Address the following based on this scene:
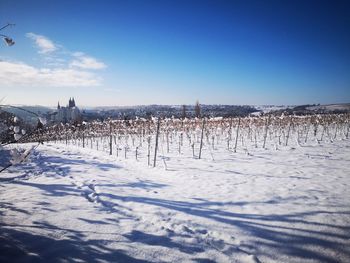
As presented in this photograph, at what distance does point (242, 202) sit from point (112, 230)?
11.5ft

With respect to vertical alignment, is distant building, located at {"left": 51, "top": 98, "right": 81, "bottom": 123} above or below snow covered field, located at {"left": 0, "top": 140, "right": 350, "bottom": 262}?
above

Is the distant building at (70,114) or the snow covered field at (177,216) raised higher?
the distant building at (70,114)

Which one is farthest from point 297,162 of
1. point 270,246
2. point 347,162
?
point 270,246

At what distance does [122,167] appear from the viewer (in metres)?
11.1

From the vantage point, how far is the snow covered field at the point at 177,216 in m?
3.80

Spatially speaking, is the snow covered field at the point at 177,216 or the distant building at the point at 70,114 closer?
the snow covered field at the point at 177,216

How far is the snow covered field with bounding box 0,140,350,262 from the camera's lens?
380 centimetres

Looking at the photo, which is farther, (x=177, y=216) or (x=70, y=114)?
(x=70, y=114)

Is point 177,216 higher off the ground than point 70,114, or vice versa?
point 70,114

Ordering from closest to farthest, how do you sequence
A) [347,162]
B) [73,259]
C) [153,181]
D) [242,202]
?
[73,259]
[242,202]
[153,181]
[347,162]

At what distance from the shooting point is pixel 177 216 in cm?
530

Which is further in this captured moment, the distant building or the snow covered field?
the distant building

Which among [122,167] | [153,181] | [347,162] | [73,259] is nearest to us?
A: [73,259]

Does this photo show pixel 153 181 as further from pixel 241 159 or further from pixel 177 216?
pixel 241 159
